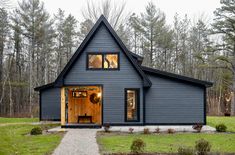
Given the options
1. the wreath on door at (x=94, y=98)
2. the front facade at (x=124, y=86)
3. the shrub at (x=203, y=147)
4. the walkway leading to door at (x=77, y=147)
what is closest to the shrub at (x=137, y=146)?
the walkway leading to door at (x=77, y=147)

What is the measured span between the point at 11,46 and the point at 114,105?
2221 cm

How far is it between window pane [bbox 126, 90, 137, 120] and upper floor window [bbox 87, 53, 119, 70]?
1657mm

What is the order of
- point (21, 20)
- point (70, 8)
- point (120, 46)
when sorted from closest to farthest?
point (120, 46), point (21, 20), point (70, 8)

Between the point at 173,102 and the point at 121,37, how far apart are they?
16314 mm

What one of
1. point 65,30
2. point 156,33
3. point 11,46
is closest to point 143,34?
point 156,33

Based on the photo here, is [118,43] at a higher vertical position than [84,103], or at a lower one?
higher

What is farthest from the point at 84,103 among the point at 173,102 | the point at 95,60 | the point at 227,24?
the point at 227,24

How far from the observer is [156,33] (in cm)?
3794

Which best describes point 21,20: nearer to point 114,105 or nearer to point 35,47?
point 35,47

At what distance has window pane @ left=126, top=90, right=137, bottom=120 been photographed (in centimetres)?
1930

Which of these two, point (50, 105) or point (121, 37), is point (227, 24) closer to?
point (121, 37)

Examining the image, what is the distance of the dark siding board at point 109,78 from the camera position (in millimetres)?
19172

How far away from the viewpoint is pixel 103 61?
1942cm

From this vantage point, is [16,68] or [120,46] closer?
[120,46]
